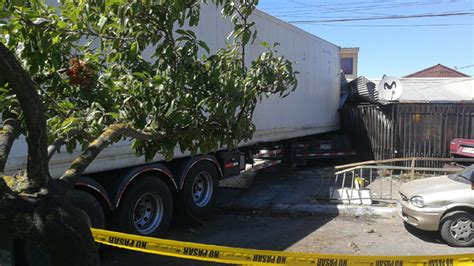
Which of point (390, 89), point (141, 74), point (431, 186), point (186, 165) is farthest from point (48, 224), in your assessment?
point (390, 89)

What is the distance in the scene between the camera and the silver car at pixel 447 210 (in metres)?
6.60

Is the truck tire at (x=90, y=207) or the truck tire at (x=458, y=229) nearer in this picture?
the truck tire at (x=90, y=207)

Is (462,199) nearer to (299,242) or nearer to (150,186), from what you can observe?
(299,242)

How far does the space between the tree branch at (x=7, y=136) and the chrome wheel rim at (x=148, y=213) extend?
422 cm

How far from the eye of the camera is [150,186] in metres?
6.44

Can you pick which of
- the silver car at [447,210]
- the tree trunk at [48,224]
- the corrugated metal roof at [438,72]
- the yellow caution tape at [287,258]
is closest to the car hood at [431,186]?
the silver car at [447,210]

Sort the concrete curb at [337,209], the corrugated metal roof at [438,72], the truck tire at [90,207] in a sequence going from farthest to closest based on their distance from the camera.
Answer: the corrugated metal roof at [438,72], the concrete curb at [337,209], the truck tire at [90,207]

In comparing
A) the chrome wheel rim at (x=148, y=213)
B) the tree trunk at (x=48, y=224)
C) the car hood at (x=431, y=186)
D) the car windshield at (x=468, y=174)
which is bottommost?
the chrome wheel rim at (x=148, y=213)

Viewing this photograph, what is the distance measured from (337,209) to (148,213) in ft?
11.3

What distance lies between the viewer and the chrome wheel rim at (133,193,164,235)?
6.39 metres

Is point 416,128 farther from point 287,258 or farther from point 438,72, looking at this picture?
point 438,72

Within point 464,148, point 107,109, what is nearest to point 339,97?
point 464,148

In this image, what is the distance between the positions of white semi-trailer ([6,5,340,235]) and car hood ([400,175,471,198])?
292 centimetres

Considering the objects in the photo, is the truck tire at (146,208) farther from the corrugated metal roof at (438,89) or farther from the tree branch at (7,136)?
the corrugated metal roof at (438,89)
